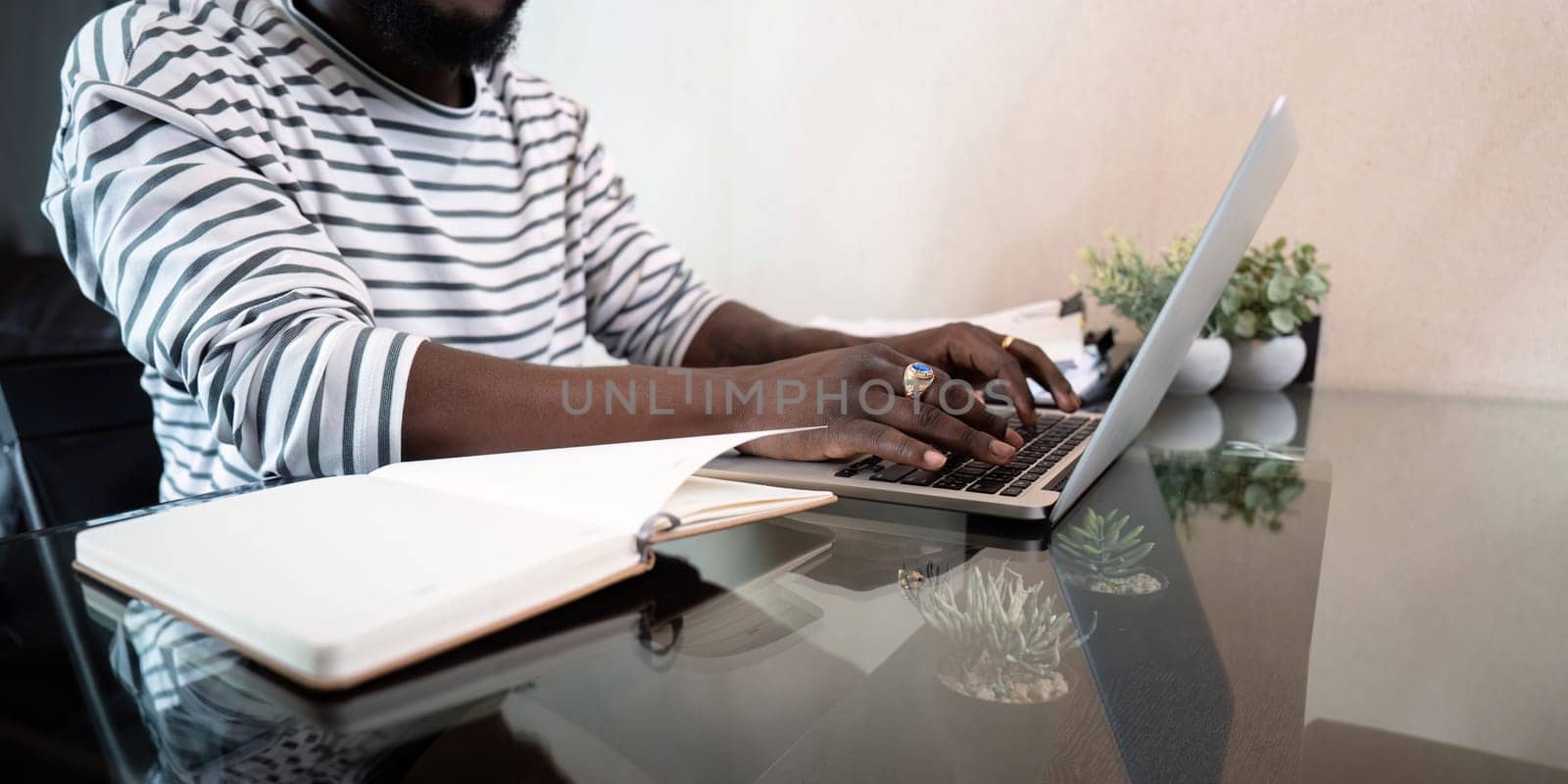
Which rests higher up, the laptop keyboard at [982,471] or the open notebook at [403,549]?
the open notebook at [403,549]

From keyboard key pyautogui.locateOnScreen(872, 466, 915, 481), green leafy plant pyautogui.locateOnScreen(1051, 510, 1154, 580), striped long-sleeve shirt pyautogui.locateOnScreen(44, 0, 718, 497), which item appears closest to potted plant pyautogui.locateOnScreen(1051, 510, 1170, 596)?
green leafy plant pyautogui.locateOnScreen(1051, 510, 1154, 580)

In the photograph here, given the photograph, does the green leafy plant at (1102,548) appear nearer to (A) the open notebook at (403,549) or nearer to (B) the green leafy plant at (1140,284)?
(A) the open notebook at (403,549)

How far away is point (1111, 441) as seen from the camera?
1.99 feet

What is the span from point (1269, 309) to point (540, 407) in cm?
91

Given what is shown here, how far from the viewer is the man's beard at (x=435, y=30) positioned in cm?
94

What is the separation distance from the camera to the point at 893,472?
617 mm

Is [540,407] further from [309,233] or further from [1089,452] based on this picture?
[1089,452]

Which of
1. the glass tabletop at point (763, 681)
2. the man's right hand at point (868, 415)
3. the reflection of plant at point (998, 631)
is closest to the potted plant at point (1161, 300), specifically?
the man's right hand at point (868, 415)

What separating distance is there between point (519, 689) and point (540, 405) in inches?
14.1

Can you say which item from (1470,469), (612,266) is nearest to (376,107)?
(612,266)

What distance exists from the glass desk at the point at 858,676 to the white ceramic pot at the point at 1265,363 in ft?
2.04

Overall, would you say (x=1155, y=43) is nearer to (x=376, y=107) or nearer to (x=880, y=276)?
(x=880, y=276)

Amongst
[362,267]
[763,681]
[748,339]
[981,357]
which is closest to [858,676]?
[763,681]

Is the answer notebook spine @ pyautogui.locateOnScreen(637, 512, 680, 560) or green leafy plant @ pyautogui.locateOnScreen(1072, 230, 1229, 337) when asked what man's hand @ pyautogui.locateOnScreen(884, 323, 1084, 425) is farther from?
notebook spine @ pyautogui.locateOnScreen(637, 512, 680, 560)
